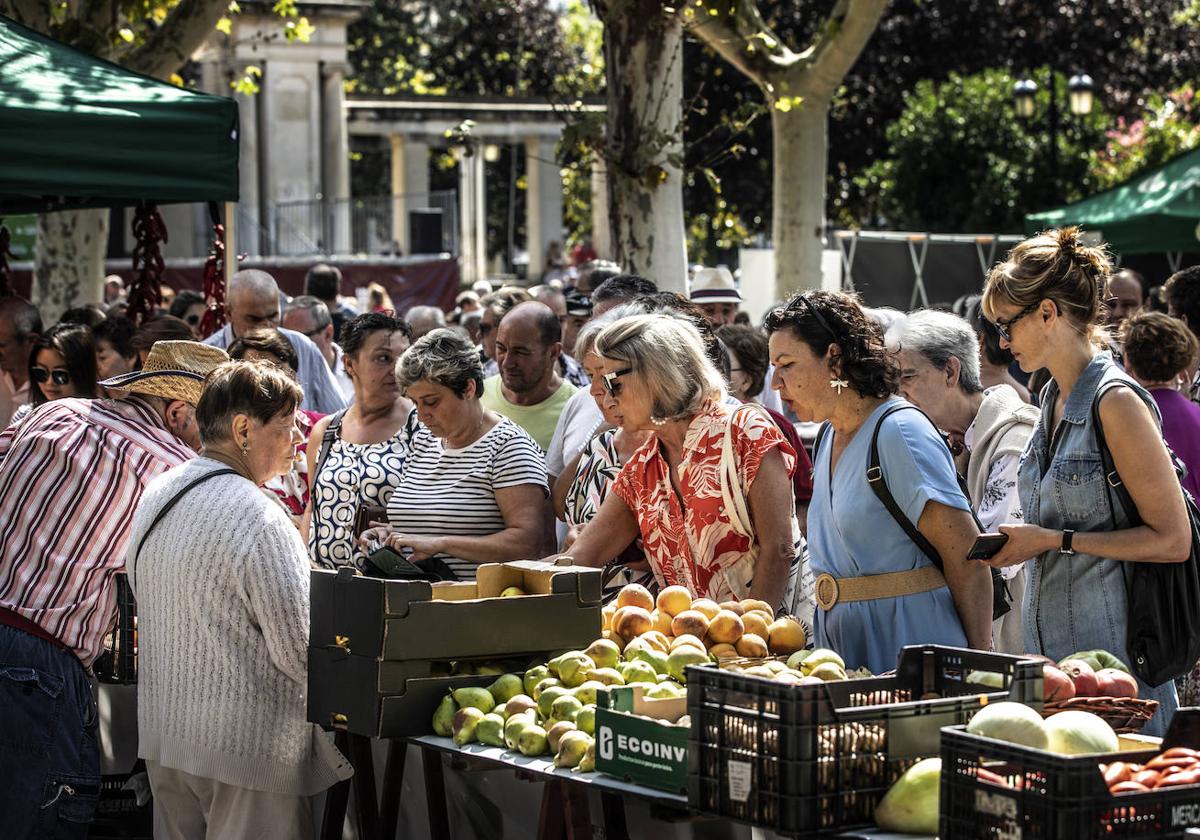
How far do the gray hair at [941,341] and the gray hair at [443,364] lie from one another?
1.59 metres

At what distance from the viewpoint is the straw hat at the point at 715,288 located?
1055 cm

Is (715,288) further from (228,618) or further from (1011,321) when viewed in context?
(228,618)

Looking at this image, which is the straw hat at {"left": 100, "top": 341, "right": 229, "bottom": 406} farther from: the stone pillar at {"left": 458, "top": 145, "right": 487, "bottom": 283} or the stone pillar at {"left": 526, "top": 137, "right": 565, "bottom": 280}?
the stone pillar at {"left": 526, "top": 137, "right": 565, "bottom": 280}

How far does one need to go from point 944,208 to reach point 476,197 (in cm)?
1347

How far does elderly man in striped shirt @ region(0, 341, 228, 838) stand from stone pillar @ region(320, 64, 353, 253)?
2767cm

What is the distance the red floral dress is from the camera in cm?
507

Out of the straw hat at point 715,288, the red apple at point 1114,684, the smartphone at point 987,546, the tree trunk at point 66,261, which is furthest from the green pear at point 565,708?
the tree trunk at point 66,261

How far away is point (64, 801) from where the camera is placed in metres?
5.02

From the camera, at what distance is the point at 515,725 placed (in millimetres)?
4172

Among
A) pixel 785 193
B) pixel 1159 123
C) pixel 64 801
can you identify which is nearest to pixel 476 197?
pixel 1159 123

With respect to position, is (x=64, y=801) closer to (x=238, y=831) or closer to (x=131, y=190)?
(x=238, y=831)

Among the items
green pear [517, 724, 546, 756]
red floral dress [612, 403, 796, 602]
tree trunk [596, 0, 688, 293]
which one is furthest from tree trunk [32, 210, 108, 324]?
green pear [517, 724, 546, 756]

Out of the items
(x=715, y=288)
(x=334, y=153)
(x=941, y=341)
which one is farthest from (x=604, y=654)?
(x=334, y=153)

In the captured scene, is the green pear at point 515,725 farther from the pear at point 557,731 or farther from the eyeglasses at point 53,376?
the eyeglasses at point 53,376
